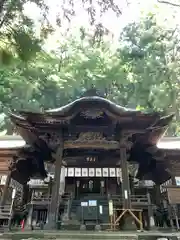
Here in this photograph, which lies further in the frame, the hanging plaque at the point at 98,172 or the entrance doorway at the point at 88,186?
the entrance doorway at the point at 88,186

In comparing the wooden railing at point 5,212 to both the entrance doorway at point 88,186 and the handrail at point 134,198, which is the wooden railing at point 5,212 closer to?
the entrance doorway at point 88,186

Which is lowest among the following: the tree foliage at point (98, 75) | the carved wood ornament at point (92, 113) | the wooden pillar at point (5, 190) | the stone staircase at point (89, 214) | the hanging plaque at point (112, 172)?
the stone staircase at point (89, 214)

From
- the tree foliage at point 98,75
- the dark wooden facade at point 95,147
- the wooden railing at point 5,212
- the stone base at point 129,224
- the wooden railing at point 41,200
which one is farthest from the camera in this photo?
the tree foliage at point 98,75

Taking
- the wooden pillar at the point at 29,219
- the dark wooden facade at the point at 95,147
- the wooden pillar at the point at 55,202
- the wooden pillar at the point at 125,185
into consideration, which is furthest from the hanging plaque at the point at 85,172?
the wooden pillar at the point at 29,219

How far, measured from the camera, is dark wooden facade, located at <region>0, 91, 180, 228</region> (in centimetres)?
1045

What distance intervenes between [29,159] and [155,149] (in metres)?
7.00

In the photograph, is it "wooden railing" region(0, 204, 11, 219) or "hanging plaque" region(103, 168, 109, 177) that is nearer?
"wooden railing" region(0, 204, 11, 219)

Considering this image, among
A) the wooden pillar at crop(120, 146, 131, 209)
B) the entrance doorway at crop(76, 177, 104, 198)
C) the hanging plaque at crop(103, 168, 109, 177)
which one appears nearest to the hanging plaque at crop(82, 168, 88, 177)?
the hanging plaque at crop(103, 168, 109, 177)

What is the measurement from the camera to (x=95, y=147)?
37.0 feet

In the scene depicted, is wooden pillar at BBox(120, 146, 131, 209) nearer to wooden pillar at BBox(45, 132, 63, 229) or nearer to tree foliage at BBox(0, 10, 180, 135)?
→ wooden pillar at BBox(45, 132, 63, 229)

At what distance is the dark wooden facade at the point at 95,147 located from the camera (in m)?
10.5

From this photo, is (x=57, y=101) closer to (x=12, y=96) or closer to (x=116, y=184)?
(x=12, y=96)

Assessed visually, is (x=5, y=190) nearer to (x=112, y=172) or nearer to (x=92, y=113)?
(x=112, y=172)

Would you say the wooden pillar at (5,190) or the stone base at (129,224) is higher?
the wooden pillar at (5,190)
